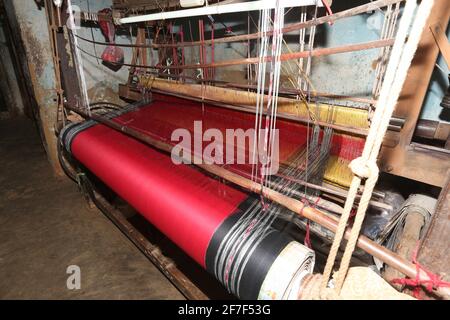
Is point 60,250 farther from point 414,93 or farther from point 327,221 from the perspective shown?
point 414,93

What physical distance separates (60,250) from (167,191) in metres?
2.08

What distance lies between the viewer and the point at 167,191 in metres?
1.69

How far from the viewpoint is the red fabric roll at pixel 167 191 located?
1.46m

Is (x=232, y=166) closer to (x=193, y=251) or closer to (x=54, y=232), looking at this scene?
(x=193, y=251)

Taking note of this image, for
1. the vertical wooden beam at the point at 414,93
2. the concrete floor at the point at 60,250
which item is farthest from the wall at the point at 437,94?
the concrete floor at the point at 60,250

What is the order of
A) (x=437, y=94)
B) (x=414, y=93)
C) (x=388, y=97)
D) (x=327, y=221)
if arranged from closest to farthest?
1. (x=388, y=97)
2. (x=327, y=221)
3. (x=414, y=93)
4. (x=437, y=94)

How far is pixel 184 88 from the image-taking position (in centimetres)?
322

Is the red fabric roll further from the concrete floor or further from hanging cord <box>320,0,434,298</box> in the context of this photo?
the concrete floor

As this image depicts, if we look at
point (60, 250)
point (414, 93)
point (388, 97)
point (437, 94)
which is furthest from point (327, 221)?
point (60, 250)

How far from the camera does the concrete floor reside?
248cm

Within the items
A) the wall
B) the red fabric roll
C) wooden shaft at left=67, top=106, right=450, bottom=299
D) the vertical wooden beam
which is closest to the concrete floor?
the red fabric roll
